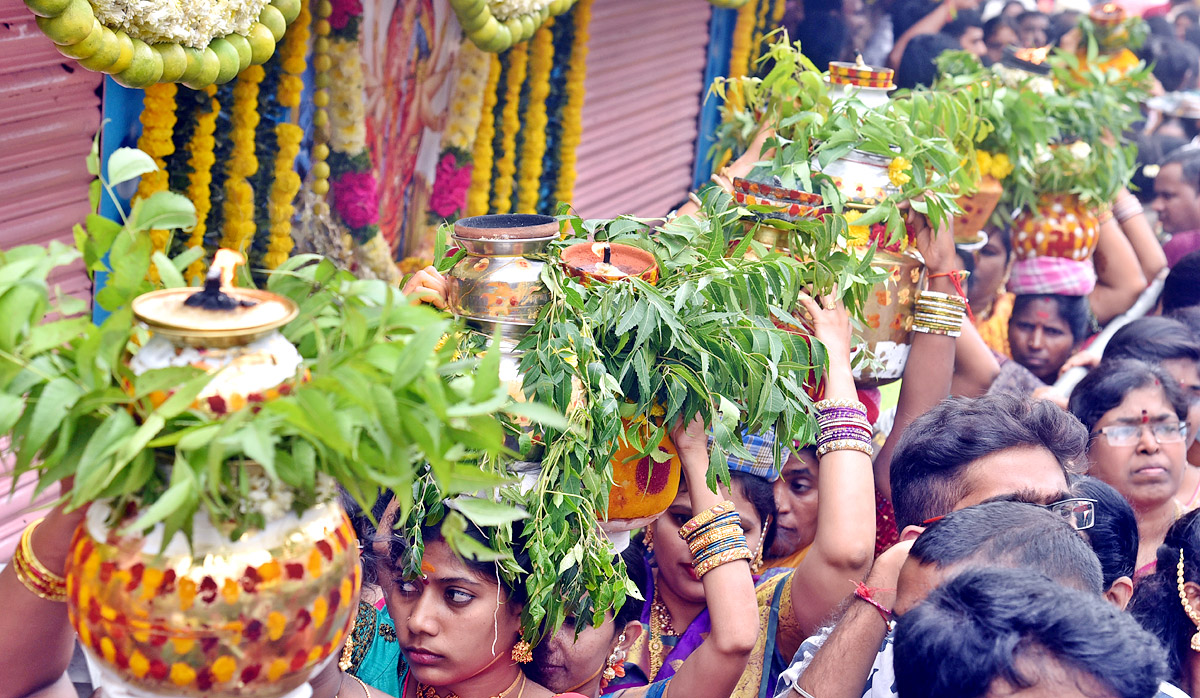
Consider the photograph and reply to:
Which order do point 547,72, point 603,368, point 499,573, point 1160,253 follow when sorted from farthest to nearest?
point 1160,253 → point 547,72 → point 499,573 → point 603,368

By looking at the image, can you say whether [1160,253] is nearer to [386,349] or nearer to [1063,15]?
[1063,15]

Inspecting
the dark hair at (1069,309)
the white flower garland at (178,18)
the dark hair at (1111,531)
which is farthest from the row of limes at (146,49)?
the dark hair at (1069,309)

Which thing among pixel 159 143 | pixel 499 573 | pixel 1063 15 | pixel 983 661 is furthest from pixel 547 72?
pixel 1063 15

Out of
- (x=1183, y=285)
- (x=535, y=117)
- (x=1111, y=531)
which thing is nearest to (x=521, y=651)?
(x=1111, y=531)

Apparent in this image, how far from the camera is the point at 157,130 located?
2.76 metres

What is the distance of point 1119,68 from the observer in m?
6.15

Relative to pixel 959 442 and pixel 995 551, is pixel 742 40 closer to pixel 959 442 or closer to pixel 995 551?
pixel 959 442

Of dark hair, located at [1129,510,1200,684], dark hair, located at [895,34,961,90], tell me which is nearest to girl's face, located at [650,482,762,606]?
dark hair, located at [1129,510,1200,684]

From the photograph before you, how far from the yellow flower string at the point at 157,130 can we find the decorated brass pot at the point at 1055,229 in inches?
126

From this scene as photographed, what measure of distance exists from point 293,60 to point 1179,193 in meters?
4.78

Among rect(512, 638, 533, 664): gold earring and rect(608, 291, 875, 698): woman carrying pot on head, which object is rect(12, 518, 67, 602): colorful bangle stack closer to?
rect(512, 638, 533, 664): gold earring

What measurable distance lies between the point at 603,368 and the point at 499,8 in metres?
2.01

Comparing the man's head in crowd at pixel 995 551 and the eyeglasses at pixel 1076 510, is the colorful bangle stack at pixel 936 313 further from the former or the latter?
the man's head in crowd at pixel 995 551

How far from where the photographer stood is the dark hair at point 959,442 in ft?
7.20
